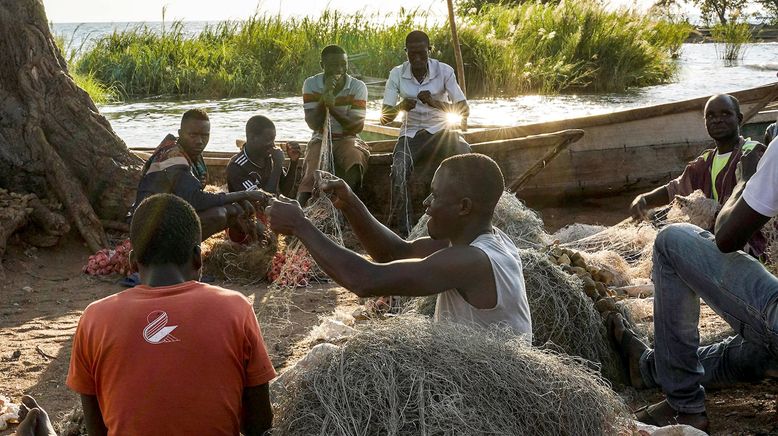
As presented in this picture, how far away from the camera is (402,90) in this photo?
854 cm

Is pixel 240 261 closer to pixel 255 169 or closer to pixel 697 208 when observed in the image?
pixel 255 169

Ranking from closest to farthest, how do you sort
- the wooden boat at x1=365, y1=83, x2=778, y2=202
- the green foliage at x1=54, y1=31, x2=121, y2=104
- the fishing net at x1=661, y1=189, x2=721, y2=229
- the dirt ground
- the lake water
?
1. the dirt ground
2. the fishing net at x1=661, y1=189, x2=721, y2=229
3. the wooden boat at x1=365, y1=83, x2=778, y2=202
4. the lake water
5. the green foliage at x1=54, y1=31, x2=121, y2=104

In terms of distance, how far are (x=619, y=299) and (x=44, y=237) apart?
495 cm

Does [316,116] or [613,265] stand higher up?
[316,116]

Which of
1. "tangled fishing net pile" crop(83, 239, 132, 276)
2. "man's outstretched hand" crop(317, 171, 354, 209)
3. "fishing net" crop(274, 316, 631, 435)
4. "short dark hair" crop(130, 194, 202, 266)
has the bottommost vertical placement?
"tangled fishing net pile" crop(83, 239, 132, 276)

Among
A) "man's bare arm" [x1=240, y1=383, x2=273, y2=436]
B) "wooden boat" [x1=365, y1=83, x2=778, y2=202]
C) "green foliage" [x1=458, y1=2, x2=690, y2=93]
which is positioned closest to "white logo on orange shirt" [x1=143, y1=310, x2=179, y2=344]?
"man's bare arm" [x1=240, y1=383, x2=273, y2=436]

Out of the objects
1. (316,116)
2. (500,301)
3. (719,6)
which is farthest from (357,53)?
(719,6)

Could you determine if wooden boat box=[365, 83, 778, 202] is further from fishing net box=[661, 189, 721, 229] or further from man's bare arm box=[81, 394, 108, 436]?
man's bare arm box=[81, 394, 108, 436]

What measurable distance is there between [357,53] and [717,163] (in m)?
16.0

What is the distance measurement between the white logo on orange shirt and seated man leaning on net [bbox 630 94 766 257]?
388 cm

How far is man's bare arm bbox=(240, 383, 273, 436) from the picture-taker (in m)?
2.70

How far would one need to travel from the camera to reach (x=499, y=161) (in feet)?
28.9

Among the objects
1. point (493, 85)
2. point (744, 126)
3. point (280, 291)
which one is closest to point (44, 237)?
point (280, 291)

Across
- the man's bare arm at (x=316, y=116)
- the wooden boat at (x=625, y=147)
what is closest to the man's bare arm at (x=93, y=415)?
the man's bare arm at (x=316, y=116)
